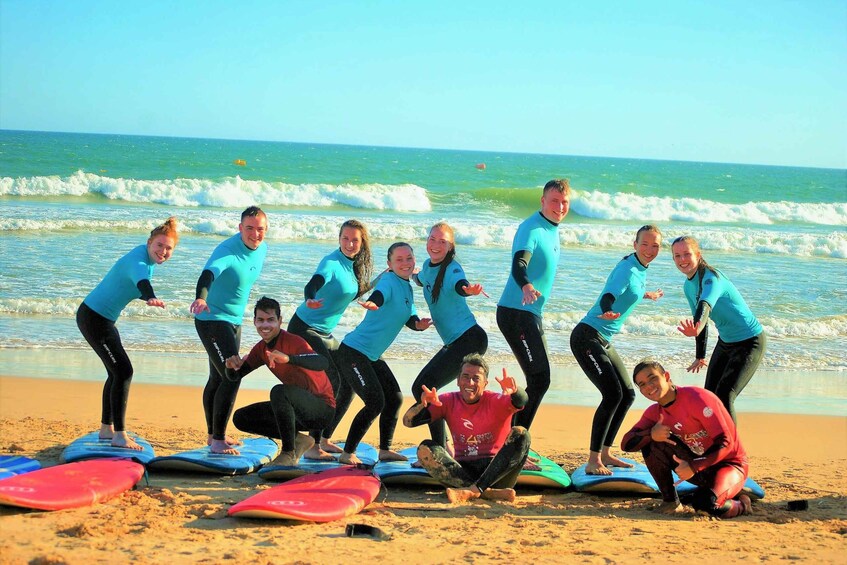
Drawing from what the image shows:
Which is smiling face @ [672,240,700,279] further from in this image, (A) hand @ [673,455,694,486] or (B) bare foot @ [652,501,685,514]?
(B) bare foot @ [652,501,685,514]

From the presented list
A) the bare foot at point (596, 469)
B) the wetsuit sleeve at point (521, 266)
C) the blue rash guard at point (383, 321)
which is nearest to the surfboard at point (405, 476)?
the blue rash guard at point (383, 321)

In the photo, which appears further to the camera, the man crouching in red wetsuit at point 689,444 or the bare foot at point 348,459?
the bare foot at point 348,459

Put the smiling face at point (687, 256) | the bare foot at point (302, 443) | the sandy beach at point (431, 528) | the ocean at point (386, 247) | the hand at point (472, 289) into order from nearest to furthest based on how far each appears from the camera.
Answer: the sandy beach at point (431, 528) < the hand at point (472, 289) < the smiling face at point (687, 256) < the bare foot at point (302, 443) < the ocean at point (386, 247)

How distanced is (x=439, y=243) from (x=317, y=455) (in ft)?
6.13

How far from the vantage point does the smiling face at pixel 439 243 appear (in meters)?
6.98

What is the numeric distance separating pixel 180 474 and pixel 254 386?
3131mm

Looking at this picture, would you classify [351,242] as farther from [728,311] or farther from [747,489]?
[747,489]

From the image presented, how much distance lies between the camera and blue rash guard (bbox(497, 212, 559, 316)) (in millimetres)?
6953

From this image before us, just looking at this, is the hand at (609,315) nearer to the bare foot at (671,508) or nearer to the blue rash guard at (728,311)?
the blue rash guard at (728,311)

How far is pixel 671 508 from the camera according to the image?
619 centimetres

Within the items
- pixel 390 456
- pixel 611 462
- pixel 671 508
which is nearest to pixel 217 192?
pixel 390 456

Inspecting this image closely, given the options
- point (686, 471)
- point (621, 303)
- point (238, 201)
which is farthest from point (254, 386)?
point (238, 201)

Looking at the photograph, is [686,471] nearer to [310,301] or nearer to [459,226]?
[310,301]

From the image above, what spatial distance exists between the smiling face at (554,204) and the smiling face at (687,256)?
33.9 inches
